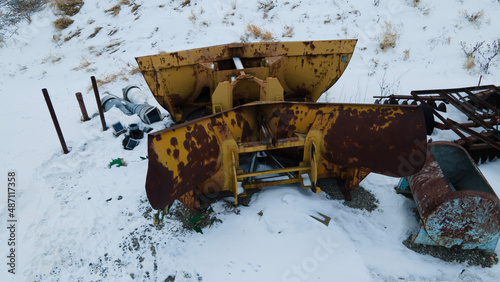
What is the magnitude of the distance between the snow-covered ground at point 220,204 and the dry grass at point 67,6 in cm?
312

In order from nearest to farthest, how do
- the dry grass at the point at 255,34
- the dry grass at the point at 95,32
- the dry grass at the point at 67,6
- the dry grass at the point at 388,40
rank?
the dry grass at the point at 388,40
the dry grass at the point at 255,34
the dry grass at the point at 95,32
the dry grass at the point at 67,6

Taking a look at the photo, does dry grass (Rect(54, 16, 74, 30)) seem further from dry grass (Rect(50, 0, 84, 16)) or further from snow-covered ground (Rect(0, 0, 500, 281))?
snow-covered ground (Rect(0, 0, 500, 281))

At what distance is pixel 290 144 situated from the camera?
284 centimetres

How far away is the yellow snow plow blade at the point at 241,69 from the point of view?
4.09 meters

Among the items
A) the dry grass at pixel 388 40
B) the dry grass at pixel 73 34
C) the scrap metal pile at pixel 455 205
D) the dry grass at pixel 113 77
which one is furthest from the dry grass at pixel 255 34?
the dry grass at pixel 73 34

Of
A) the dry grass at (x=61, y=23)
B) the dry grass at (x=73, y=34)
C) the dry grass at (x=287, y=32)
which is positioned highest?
the dry grass at (x=61, y=23)

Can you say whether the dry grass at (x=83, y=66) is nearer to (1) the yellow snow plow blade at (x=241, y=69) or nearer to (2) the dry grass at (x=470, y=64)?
(1) the yellow snow plow blade at (x=241, y=69)

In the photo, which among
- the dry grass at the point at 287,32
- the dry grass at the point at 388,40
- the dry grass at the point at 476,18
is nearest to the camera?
the dry grass at the point at 388,40

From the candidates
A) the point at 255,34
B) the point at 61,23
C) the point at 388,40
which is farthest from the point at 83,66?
the point at 388,40

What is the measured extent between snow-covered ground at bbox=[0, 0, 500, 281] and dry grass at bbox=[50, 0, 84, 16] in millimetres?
3120

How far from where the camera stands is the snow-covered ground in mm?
2625

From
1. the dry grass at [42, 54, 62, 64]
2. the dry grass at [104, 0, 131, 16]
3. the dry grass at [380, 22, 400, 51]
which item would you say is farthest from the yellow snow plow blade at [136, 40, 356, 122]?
the dry grass at [104, 0, 131, 16]

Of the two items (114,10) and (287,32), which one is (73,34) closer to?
(114,10)

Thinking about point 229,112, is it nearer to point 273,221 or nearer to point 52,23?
point 273,221
